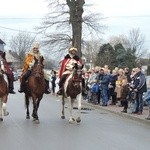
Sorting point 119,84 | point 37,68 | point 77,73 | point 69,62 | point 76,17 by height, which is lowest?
point 119,84

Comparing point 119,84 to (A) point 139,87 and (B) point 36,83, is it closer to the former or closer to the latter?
(A) point 139,87

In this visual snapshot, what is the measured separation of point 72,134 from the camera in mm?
13555

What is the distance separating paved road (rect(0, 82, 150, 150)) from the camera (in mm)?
11604

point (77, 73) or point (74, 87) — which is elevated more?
point (77, 73)

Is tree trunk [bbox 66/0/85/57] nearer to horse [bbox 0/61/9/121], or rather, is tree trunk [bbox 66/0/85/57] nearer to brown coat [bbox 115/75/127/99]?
brown coat [bbox 115/75/127/99]

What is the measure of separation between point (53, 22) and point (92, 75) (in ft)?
69.3

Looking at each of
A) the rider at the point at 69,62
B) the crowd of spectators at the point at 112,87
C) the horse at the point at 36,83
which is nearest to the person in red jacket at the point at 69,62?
the rider at the point at 69,62

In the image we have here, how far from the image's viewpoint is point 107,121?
17859 millimetres

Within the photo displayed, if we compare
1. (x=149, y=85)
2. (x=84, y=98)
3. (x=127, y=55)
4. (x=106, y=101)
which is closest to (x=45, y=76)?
(x=149, y=85)

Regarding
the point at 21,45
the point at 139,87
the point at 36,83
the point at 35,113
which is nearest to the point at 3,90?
the point at 36,83

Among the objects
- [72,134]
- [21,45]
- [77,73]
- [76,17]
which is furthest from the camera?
[21,45]

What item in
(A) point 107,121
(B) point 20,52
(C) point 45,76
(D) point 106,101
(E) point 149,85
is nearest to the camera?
(C) point 45,76

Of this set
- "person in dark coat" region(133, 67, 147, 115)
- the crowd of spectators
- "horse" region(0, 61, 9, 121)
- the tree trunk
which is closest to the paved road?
"horse" region(0, 61, 9, 121)

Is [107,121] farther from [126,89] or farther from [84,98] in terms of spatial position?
[84,98]
